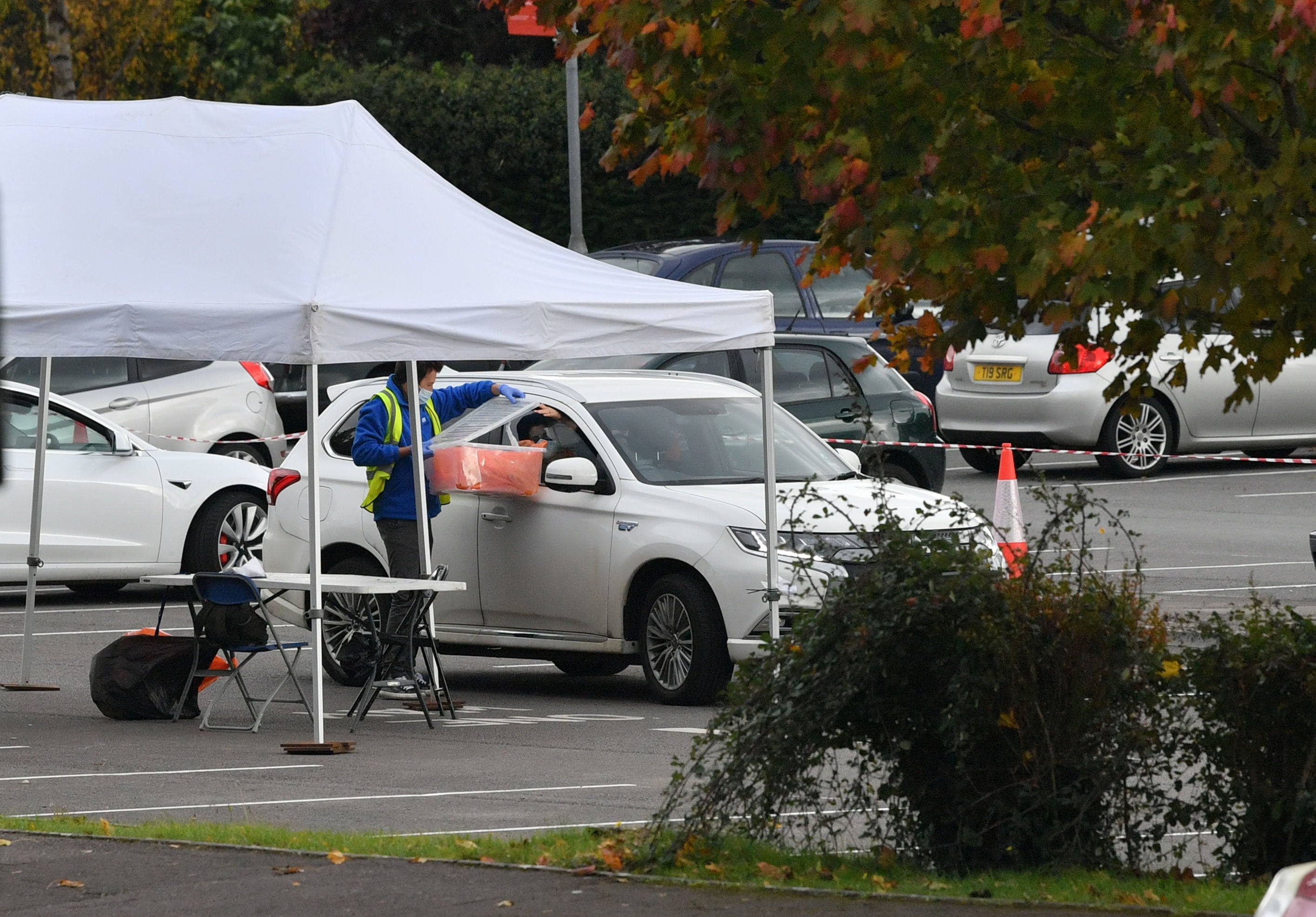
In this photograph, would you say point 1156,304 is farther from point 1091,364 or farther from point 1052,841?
point 1091,364

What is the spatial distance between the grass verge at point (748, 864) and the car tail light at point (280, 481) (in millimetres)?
5189

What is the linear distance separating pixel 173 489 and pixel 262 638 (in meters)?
5.34

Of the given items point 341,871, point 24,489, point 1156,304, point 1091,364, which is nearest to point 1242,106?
point 1156,304

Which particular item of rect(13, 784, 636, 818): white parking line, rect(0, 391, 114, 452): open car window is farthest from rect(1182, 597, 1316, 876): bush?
rect(0, 391, 114, 452): open car window

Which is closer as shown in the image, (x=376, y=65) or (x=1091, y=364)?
(x=1091, y=364)

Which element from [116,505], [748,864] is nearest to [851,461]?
[116,505]

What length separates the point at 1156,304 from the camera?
601 cm

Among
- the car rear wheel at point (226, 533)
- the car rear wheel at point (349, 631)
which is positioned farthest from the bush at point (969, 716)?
the car rear wheel at point (226, 533)

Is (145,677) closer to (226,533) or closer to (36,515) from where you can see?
(36,515)

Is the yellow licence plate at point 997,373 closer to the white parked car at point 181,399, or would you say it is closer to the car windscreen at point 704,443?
the white parked car at point 181,399

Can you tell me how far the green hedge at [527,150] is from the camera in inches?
1383

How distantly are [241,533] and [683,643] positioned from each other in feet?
20.1

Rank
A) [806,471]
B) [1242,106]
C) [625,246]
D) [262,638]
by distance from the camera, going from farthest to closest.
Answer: [625,246], [806,471], [262,638], [1242,106]

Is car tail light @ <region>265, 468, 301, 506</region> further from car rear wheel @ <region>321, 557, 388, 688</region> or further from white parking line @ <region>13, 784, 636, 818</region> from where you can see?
white parking line @ <region>13, 784, 636, 818</region>
